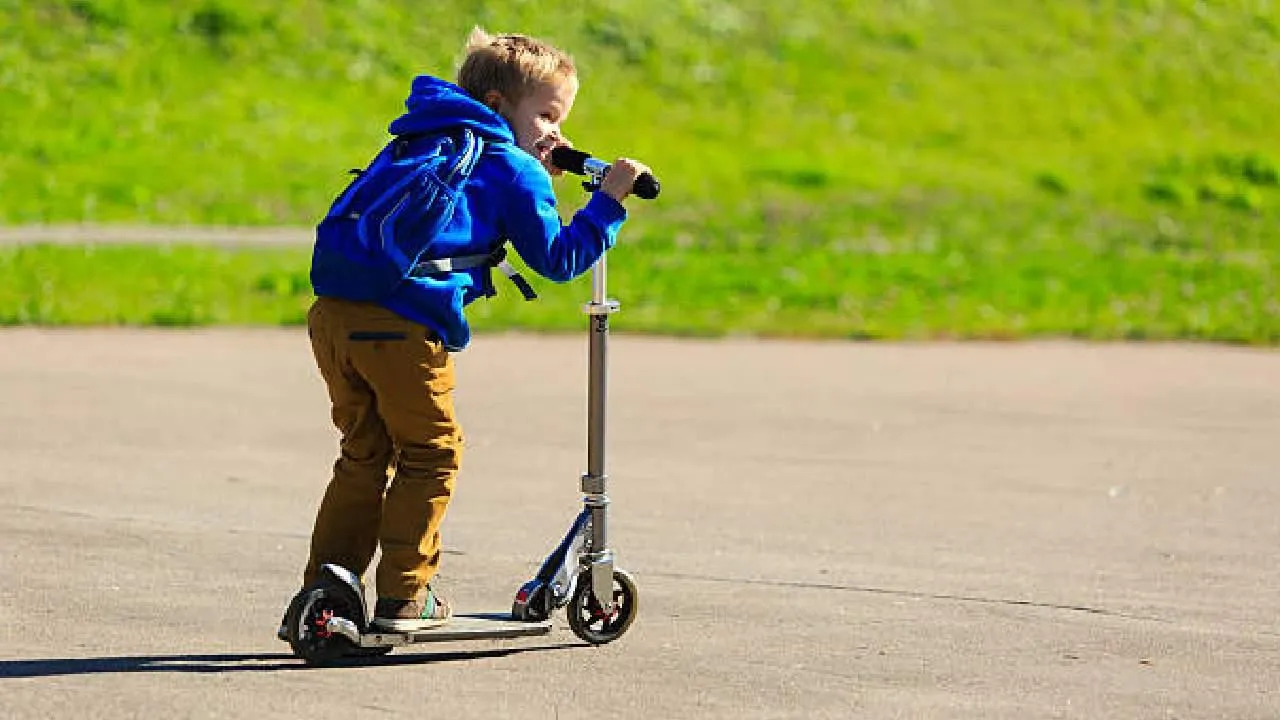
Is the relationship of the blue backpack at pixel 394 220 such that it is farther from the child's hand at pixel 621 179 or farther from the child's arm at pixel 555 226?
the child's hand at pixel 621 179

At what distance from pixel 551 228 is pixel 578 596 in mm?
943

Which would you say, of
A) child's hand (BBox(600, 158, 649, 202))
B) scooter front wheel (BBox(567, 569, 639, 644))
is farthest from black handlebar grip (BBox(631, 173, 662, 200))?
scooter front wheel (BBox(567, 569, 639, 644))

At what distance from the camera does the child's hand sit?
17.6ft

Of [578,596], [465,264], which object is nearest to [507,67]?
[465,264]

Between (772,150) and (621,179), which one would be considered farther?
(772,150)

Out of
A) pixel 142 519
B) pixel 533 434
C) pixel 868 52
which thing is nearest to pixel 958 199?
pixel 868 52

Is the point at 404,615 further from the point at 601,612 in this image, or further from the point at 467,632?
the point at 601,612

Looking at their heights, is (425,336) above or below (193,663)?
above

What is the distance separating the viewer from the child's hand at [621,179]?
5.36 meters

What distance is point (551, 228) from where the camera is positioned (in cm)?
530

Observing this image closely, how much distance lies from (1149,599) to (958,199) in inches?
553

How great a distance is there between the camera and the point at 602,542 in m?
5.71

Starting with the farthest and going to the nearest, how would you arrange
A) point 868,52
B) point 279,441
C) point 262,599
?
point 868,52 → point 279,441 → point 262,599

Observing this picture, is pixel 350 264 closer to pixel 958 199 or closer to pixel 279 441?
pixel 279 441
